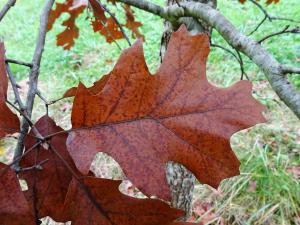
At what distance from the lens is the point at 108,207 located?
50 centimetres

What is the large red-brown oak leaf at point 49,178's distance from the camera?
1.75 feet

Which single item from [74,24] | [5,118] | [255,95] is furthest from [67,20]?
[255,95]

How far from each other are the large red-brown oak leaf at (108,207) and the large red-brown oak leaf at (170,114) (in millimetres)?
32

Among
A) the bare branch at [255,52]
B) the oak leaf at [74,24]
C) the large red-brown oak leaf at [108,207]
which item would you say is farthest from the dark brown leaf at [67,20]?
the large red-brown oak leaf at [108,207]

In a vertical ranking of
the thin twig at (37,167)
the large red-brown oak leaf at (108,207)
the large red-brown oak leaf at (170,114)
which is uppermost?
the large red-brown oak leaf at (170,114)

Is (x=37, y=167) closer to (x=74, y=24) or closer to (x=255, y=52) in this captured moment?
(x=255, y=52)

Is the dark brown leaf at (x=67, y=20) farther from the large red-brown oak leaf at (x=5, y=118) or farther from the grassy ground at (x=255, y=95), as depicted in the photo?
the large red-brown oak leaf at (x=5, y=118)

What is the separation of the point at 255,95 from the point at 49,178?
278cm

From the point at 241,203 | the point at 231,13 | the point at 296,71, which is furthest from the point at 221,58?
the point at 296,71

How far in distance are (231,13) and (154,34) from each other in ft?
3.17

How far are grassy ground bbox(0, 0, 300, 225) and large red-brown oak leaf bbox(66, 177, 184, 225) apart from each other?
5.07ft

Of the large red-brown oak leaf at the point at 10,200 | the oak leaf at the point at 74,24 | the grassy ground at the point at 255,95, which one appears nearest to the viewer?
the large red-brown oak leaf at the point at 10,200

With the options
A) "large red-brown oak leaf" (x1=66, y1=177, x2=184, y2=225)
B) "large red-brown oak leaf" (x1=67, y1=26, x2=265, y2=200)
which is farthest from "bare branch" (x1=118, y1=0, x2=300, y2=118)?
"large red-brown oak leaf" (x1=66, y1=177, x2=184, y2=225)

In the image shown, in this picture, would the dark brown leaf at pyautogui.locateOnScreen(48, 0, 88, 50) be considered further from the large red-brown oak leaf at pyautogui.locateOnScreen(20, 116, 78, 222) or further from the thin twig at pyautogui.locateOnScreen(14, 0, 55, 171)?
the large red-brown oak leaf at pyautogui.locateOnScreen(20, 116, 78, 222)
